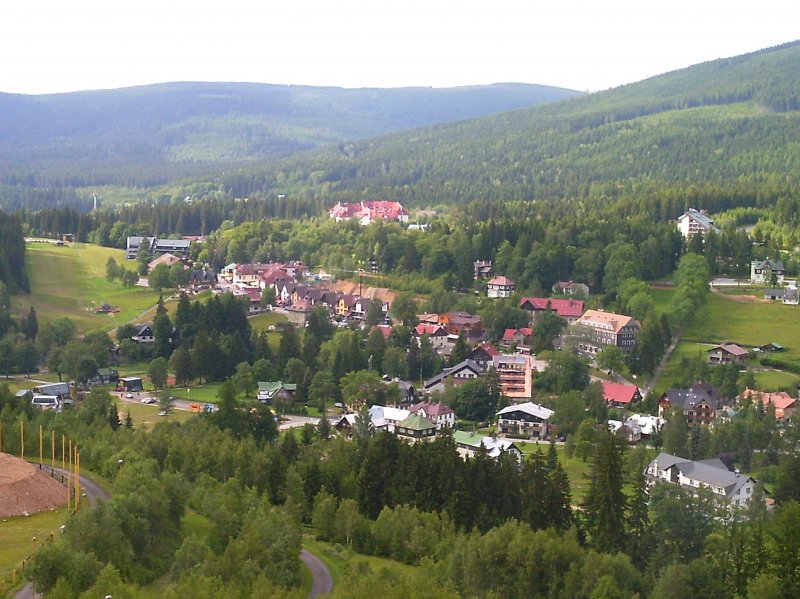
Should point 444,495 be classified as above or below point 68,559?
below

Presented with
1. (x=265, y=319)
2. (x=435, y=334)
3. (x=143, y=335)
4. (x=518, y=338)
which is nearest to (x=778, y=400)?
(x=518, y=338)

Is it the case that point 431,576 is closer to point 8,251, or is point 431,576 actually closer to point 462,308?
Answer: point 462,308

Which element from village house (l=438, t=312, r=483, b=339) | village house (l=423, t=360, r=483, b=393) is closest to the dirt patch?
village house (l=423, t=360, r=483, b=393)

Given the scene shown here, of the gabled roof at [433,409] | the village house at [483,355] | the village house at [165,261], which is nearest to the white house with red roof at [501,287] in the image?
the village house at [483,355]

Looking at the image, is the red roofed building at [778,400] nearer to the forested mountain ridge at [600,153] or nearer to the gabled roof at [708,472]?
the gabled roof at [708,472]

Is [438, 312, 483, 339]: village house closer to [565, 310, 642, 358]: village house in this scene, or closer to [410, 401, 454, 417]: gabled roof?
[565, 310, 642, 358]: village house

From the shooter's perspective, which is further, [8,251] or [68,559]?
[8,251]

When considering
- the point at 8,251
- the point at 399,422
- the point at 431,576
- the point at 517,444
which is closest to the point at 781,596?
the point at 431,576

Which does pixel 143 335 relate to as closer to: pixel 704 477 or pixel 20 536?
pixel 704 477
